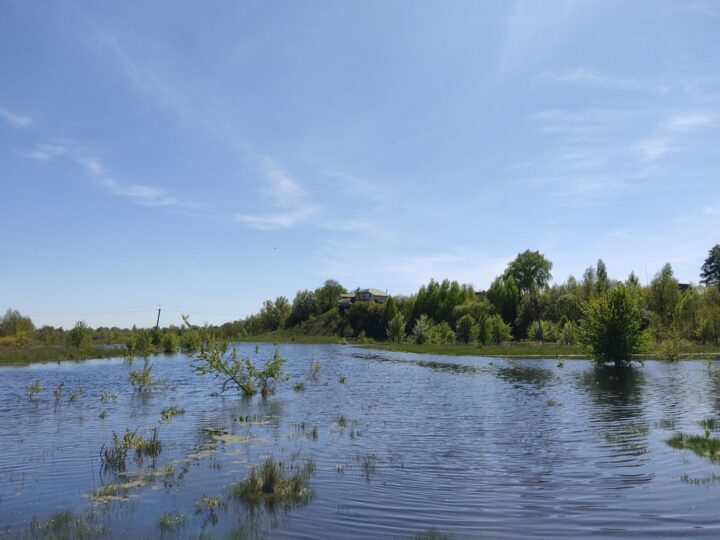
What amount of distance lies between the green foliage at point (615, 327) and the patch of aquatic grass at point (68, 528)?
158 ft

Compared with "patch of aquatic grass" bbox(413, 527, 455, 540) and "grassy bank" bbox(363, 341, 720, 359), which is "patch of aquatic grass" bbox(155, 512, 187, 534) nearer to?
"patch of aquatic grass" bbox(413, 527, 455, 540)

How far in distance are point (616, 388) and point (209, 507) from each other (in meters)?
31.0

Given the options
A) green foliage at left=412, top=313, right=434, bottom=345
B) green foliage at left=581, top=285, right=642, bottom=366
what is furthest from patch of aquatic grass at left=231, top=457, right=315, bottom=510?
green foliage at left=412, top=313, right=434, bottom=345

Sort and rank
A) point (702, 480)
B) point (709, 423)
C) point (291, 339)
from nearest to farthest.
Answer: point (702, 480) → point (709, 423) → point (291, 339)

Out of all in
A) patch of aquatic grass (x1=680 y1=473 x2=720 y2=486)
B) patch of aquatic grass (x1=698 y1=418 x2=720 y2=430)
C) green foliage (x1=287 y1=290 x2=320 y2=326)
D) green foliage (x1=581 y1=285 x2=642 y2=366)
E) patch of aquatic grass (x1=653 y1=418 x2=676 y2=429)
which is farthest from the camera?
green foliage (x1=287 y1=290 x2=320 y2=326)

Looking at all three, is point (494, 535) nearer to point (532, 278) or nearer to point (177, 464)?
point (177, 464)

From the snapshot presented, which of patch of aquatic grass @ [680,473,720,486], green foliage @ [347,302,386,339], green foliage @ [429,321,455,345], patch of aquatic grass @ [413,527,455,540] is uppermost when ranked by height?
green foliage @ [347,302,386,339]

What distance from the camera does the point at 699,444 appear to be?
648 inches

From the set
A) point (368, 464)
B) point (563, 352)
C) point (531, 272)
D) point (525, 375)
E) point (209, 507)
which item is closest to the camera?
point (209, 507)

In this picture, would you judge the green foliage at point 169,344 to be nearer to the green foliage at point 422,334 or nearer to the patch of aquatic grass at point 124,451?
the green foliage at point 422,334

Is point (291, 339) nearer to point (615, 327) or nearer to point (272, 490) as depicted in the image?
point (615, 327)

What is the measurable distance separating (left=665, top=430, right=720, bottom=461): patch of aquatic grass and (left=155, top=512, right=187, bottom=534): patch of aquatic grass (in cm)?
1445

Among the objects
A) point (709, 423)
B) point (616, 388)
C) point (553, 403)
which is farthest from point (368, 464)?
point (616, 388)

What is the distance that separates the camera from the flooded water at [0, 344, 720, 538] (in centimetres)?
1064
